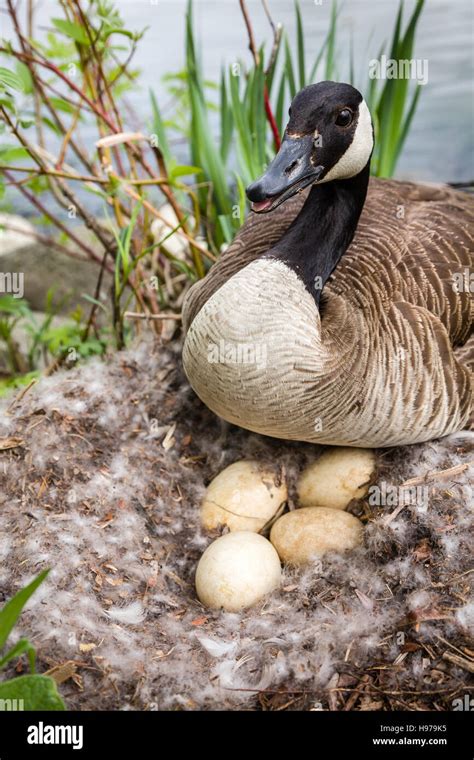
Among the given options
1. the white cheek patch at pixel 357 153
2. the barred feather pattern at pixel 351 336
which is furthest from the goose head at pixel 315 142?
the barred feather pattern at pixel 351 336

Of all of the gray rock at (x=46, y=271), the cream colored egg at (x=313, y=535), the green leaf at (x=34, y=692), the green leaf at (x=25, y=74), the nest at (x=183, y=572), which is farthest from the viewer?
the gray rock at (x=46, y=271)

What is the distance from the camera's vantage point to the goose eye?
5.82ft

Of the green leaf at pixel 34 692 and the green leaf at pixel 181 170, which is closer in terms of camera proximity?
the green leaf at pixel 34 692

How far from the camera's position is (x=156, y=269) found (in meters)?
2.88

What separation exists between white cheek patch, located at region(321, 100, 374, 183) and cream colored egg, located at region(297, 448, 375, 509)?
744 mm

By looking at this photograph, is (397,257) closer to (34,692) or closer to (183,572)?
(183,572)

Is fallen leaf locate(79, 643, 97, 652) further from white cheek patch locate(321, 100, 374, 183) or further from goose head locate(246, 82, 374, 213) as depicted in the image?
white cheek patch locate(321, 100, 374, 183)

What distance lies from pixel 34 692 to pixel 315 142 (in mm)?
1278

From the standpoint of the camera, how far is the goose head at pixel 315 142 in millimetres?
1637

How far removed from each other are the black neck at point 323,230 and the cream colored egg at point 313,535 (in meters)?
0.56

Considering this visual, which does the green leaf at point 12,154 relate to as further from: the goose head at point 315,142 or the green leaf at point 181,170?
the goose head at point 315,142

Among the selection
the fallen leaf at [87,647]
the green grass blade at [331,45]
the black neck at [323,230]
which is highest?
the green grass blade at [331,45]
